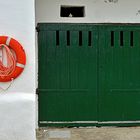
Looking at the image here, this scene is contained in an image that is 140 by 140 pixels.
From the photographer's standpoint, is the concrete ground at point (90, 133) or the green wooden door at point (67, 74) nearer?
the concrete ground at point (90, 133)

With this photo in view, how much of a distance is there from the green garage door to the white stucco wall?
0.15 meters

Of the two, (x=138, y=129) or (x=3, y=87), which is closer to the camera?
(x=3, y=87)

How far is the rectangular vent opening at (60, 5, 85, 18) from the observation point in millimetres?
8164

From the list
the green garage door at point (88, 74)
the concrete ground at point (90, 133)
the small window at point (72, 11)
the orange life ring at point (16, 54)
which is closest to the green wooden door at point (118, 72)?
the green garage door at point (88, 74)

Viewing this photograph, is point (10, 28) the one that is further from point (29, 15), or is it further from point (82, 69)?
point (82, 69)

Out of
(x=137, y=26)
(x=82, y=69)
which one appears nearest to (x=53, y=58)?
(x=82, y=69)

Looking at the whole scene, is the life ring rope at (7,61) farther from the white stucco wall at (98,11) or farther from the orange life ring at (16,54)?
the white stucco wall at (98,11)

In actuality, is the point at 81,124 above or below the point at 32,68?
below

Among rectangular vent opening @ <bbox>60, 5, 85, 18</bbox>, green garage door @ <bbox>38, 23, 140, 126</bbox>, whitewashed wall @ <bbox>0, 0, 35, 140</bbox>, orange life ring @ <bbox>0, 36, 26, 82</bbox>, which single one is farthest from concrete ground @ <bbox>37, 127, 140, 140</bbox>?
rectangular vent opening @ <bbox>60, 5, 85, 18</bbox>

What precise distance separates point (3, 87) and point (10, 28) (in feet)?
3.37

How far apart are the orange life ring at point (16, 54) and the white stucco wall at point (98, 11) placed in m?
1.44

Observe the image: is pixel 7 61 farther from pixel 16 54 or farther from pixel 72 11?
pixel 72 11

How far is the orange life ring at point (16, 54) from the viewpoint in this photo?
22.0 feet

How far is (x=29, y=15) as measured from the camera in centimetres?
680
